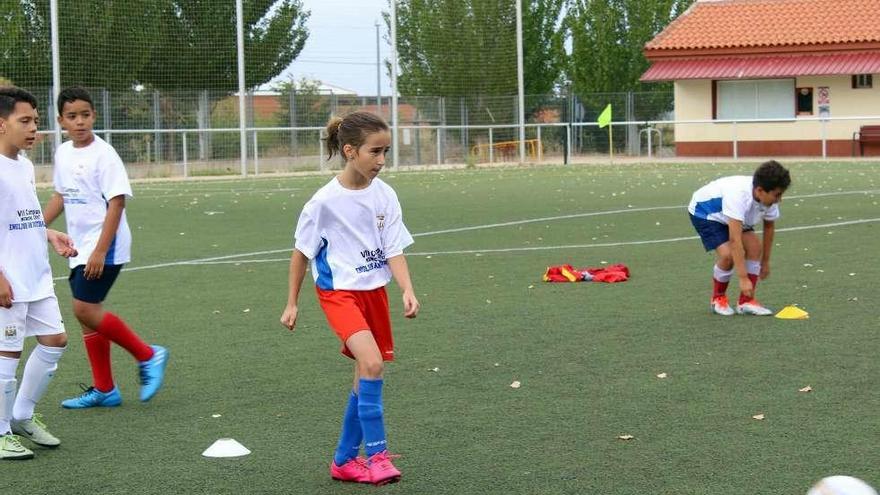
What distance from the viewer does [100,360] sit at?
6695 mm

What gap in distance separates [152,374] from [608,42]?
42.6 m

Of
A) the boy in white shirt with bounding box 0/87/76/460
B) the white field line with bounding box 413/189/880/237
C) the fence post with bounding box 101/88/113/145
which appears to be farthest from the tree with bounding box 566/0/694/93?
the boy in white shirt with bounding box 0/87/76/460

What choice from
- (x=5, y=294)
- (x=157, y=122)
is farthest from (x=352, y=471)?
(x=157, y=122)

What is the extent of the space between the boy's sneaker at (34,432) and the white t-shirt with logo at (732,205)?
197 inches

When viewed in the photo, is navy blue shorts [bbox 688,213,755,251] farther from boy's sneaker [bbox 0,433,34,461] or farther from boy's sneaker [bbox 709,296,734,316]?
boy's sneaker [bbox 0,433,34,461]

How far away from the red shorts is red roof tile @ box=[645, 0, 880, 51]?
127ft

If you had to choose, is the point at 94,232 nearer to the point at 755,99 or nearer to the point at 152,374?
the point at 152,374

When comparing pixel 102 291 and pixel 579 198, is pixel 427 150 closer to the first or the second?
pixel 579 198

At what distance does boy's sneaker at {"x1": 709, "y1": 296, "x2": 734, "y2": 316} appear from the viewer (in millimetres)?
9125

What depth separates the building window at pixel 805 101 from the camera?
41844mm

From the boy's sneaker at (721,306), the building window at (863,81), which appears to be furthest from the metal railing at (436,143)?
the boy's sneaker at (721,306)

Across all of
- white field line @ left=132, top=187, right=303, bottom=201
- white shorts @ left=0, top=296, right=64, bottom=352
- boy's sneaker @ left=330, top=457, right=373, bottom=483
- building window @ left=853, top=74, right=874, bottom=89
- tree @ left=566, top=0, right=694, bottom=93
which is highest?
→ tree @ left=566, top=0, right=694, bottom=93

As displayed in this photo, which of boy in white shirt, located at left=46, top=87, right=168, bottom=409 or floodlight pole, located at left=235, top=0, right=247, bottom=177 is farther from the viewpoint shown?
floodlight pole, located at left=235, top=0, right=247, bottom=177

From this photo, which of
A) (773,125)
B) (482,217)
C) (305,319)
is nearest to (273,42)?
(773,125)
